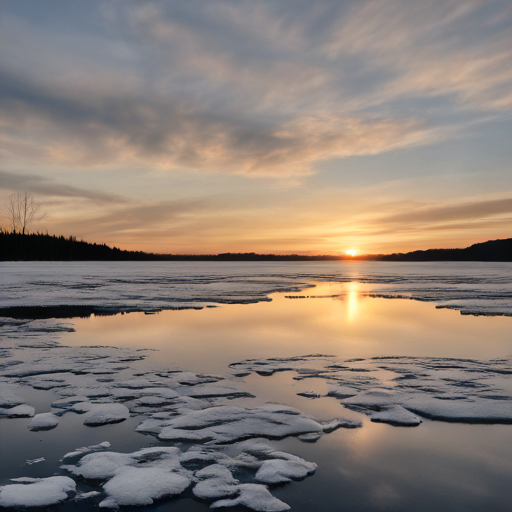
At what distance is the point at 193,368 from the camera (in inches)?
243

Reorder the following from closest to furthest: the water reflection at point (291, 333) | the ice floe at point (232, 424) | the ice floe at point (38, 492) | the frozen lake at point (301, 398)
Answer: the ice floe at point (38, 492) < the frozen lake at point (301, 398) < the ice floe at point (232, 424) < the water reflection at point (291, 333)

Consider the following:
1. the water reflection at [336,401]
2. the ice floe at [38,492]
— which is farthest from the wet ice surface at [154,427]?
the water reflection at [336,401]

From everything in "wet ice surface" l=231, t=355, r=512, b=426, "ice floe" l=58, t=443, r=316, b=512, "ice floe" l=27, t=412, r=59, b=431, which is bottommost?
"ice floe" l=58, t=443, r=316, b=512

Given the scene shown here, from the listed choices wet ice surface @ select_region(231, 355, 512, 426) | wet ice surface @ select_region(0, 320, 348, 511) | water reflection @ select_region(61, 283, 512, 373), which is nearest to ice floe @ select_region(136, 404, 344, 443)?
wet ice surface @ select_region(0, 320, 348, 511)

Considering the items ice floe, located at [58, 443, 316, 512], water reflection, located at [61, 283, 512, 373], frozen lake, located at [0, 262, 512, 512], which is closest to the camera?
ice floe, located at [58, 443, 316, 512]

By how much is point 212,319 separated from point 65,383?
5.64 meters

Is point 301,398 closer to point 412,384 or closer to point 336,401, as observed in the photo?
point 336,401

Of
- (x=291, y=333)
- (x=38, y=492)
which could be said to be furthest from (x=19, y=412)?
(x=291, y=333)

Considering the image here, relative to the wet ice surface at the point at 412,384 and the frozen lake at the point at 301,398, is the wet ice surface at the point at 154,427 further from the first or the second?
the wet ice surface at the point at 412,384

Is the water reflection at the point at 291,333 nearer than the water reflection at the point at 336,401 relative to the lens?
No

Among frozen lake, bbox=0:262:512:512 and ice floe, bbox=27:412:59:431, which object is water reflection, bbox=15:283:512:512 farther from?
ice floe, bbox=27:412:59:431

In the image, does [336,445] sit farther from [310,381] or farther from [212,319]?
[212,319]

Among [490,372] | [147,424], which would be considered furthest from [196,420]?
[490,372]

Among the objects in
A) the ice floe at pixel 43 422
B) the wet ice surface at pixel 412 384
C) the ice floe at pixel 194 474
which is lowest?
the ice floe at pixel 194 474
